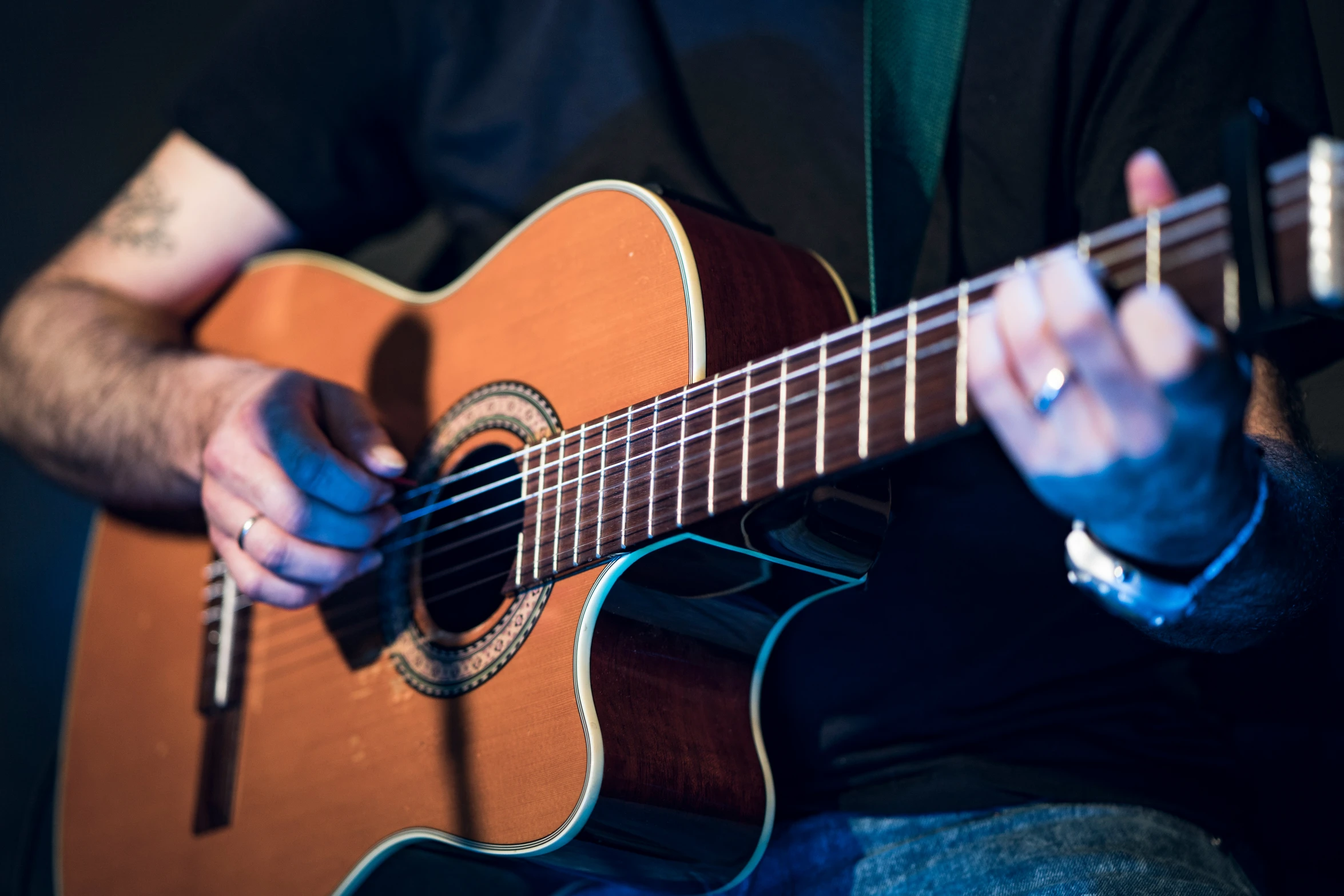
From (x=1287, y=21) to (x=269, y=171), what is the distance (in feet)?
4.20

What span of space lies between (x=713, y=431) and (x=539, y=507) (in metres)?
0.22

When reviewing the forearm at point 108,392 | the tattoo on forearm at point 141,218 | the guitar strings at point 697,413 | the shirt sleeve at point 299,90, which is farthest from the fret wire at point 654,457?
the tattoo on forearm at point 141,218

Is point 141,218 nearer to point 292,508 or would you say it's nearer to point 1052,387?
point 292,508

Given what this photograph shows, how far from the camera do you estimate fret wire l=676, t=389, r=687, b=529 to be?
0.73 m

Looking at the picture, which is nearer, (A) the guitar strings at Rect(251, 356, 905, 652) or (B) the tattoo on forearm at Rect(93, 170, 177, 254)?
(A) the guitar strings at Rect(251, 356, 905, 652)

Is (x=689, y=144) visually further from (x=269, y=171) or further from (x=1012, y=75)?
(x=269, y=171)

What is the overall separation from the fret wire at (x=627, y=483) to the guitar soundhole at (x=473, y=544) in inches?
5.8

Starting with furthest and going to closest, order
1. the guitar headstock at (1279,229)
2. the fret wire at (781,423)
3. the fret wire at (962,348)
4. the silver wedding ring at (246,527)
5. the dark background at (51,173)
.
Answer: the dark background at (51,173) < the silver wedding ring at (246,527) < the fret wire at (781,423) < the fret wire at (962,348) < the guitar headstock at (1279,229)

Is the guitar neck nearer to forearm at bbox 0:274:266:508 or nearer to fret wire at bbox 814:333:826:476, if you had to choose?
fret wire at bbox 814:333:826:476

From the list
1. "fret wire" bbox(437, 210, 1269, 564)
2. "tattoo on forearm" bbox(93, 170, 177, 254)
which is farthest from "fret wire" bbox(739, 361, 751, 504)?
"tattoo on forearm" bbox(93, 170, 177, 254)

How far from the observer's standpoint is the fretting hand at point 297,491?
0.96m

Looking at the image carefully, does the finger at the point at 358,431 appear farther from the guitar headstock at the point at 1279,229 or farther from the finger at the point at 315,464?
the guitar headstock at the point at 1279,229

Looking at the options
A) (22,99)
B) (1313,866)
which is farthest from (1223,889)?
(22,99)

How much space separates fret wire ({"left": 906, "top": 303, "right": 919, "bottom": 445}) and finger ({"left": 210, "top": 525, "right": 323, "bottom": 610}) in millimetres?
703
